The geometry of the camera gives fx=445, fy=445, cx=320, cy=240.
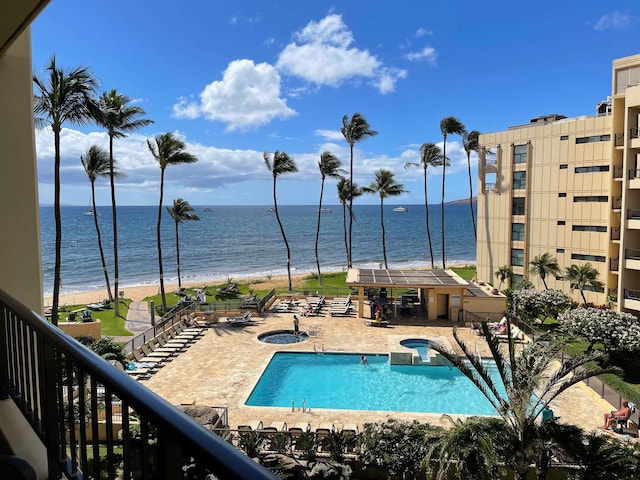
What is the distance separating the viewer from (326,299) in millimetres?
31938

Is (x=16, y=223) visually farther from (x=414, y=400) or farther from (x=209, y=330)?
(x=209, y=330)

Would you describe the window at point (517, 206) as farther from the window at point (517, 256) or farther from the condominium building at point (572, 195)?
the window at point (517, 256)

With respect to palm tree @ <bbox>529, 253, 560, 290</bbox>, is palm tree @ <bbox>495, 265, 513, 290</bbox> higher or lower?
lower

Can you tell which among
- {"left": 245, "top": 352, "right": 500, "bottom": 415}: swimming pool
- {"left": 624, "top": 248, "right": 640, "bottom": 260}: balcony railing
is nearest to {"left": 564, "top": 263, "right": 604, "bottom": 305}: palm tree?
{"left": 624, "top": 248, "right": 640, "bottom": 260}: balcony railing

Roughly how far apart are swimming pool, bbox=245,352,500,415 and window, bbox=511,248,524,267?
54.7ft

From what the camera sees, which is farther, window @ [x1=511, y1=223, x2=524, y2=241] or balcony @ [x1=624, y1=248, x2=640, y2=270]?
window @ [x1=511, y1=223, x2=524, y2=241]

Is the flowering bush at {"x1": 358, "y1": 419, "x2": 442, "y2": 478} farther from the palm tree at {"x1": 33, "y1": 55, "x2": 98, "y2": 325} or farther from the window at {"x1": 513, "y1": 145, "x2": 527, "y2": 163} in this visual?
the window at {"x1": 513, "y1": 145, "x2": 527, "y2": 163}

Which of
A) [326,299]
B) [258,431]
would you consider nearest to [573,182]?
[326,299]

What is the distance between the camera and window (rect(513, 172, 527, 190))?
33375 mm

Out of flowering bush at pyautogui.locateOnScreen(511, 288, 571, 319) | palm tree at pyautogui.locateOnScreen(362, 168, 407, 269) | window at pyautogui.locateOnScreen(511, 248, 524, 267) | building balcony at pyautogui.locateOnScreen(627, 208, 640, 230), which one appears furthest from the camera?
palm tree at pyautogui.locateOnScreen(362, 168, 407, 269)

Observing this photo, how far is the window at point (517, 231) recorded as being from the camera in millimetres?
33781

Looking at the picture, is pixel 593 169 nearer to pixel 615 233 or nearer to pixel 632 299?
pixel 615 233

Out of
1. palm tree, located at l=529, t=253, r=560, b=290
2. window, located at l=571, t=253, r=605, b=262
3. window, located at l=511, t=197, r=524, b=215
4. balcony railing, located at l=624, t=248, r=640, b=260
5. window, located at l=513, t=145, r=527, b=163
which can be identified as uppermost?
window, located at l=513, t=145, r=527, b=163

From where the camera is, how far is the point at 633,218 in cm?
2481
